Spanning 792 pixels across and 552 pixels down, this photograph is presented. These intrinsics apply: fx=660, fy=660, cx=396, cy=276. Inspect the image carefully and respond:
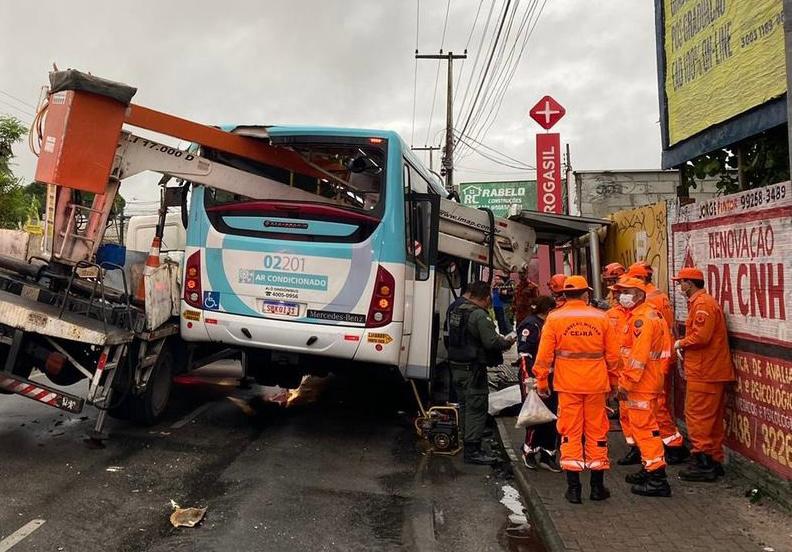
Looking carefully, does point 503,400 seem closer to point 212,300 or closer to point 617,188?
point 212,300

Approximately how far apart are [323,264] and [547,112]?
7.82 metres

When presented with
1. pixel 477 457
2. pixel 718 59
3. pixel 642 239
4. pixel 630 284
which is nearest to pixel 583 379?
pixel 630 284

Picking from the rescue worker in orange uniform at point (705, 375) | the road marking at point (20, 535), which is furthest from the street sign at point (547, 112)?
the road marking at point (20, 535)

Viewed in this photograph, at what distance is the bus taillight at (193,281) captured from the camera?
22.0 ft

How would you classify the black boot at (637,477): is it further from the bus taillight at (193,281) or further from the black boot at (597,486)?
the bus taillight at (193,281)

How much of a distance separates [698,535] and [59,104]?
19.1 ft

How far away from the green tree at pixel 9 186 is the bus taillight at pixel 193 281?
619 inches

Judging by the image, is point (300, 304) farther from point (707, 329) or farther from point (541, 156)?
point (541, 156)

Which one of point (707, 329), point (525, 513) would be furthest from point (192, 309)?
point (707, 329)

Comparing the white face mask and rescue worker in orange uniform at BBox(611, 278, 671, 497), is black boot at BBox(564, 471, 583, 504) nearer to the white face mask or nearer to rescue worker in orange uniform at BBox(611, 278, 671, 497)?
rescue worker in orange uniform at BBox(611, 278, 671, 497)

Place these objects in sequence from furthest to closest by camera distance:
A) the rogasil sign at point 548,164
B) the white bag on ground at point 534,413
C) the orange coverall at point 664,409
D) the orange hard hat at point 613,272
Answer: the rogasil sign at point 548,164
the orange hard hat at point 613,272
the orange coverall at point 664,409
the white bag on ground at point 534,413

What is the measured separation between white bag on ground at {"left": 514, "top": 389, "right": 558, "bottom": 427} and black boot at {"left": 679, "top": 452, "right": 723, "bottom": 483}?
1.18 metres

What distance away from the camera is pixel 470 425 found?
6.27m

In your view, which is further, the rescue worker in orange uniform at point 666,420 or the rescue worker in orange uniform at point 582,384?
the rescue worker in orange uniform at point 666,420
